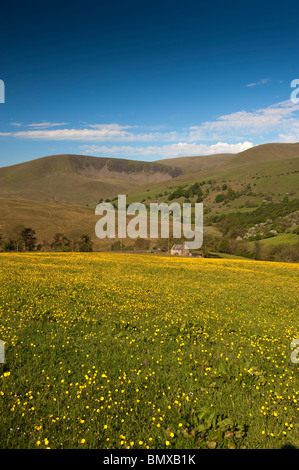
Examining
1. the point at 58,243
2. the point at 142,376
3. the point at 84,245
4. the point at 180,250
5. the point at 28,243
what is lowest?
the point at 180,250

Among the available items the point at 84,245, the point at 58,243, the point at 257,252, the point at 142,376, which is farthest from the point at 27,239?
the point at 142,376

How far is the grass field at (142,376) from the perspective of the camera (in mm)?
5633

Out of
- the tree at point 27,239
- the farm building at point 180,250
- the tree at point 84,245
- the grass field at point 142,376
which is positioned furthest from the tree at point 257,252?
the grass field at point 142,376

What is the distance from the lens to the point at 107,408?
6215mm

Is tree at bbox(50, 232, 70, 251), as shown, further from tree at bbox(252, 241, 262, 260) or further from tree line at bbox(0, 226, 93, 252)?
tree at bbox(252, 241, 262, 260)

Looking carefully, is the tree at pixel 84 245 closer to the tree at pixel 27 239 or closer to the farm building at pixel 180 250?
the tree at pixel 27 239

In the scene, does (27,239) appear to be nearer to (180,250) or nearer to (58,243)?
(58,243)

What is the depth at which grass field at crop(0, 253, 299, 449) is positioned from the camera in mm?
5633

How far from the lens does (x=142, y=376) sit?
7.54 meters

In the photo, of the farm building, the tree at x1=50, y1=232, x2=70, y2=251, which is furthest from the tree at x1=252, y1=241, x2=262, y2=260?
the tree at x1=50, y1=232, x2=70, y2=251

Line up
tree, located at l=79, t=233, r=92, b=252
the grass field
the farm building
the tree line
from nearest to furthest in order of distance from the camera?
the grass field, the tree line, tree, located at l=79, t=233, r=92, b=252, the farm building
